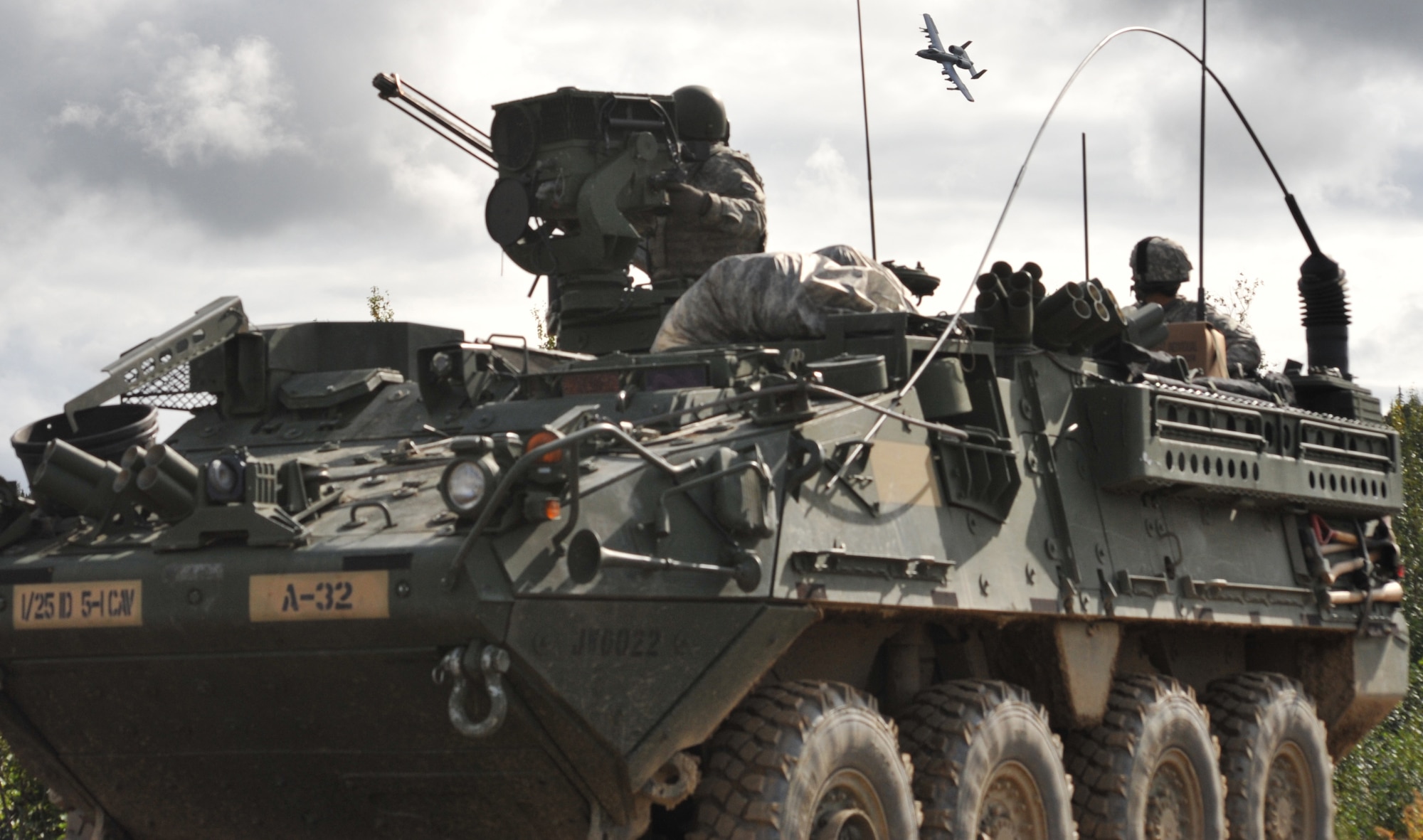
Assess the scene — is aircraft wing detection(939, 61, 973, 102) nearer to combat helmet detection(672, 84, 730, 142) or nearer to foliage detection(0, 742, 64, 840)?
combat helmet detection(672, 84, 730, 142)

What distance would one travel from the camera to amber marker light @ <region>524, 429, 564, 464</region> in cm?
602

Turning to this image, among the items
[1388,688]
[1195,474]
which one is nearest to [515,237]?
[1195,474]

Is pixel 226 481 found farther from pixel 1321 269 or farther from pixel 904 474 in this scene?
pixel 1321 269

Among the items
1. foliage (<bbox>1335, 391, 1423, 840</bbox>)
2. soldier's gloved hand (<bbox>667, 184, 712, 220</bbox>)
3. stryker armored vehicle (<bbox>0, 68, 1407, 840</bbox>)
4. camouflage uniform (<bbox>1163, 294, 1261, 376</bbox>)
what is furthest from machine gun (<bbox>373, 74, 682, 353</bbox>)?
foliage (<bbox>1335, 391, 1423, 840</bbox>)

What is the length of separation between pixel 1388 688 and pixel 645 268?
17.2 ft

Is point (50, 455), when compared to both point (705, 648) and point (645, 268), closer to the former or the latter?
point (705, 648)

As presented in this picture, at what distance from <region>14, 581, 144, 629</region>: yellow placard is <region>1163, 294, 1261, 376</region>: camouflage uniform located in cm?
751

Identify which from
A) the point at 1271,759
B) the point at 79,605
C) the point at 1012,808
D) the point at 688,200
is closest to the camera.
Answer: the point at 79,605

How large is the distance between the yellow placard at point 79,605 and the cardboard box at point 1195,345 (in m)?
6.71

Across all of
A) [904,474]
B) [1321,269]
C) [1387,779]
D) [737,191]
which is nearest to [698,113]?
[737,191]

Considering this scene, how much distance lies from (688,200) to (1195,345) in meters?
3.11

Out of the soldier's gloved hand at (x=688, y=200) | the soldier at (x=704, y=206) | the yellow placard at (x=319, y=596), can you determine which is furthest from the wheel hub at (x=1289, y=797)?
→ the yellow placard at (x=319, y=596)

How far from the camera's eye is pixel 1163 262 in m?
12.2

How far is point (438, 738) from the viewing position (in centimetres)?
652
